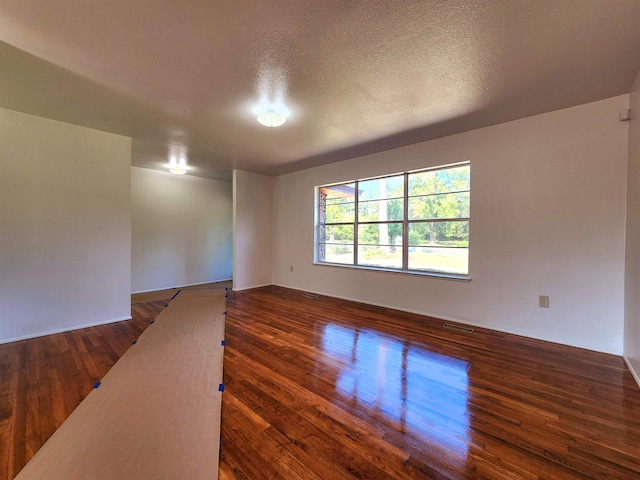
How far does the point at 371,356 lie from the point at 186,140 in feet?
12.6

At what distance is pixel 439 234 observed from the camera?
3941mm

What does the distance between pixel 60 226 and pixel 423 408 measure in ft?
14.7

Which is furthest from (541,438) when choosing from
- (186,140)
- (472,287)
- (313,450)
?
(186,140)

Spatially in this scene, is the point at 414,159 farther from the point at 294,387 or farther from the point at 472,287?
the point at 294,387

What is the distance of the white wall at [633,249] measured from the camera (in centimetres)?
224

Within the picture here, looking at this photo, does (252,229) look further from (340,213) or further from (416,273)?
(416,273)

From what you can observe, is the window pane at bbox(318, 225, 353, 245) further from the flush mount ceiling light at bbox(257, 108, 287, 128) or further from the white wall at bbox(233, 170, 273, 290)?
the flush mount ceiling light at bbox(257, 108, 287, 128)

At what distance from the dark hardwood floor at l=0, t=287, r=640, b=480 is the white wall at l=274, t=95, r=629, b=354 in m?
0.36

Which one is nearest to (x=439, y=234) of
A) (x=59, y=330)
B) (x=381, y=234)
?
(x=381, y=234)

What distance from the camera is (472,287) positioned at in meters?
3.54

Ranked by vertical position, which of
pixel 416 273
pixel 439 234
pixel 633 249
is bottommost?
pixel 416 273

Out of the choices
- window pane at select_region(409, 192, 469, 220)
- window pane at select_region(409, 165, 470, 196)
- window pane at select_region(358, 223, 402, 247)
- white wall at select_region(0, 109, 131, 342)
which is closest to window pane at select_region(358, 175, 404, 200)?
window pane at select_region(409, 165, 470, 196)

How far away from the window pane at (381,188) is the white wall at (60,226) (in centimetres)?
379

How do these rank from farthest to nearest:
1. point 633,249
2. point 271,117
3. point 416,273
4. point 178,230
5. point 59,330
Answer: point 178,230 < point 416,273 < point 59,330 < point 271,117 < point 633,249
